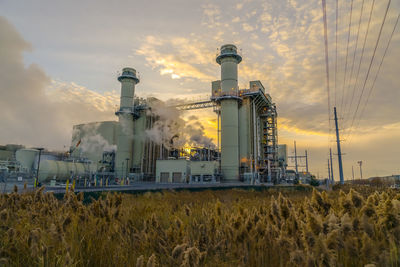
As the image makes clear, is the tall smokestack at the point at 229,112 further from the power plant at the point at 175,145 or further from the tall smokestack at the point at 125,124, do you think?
the tall smokestack at the point at 125,124

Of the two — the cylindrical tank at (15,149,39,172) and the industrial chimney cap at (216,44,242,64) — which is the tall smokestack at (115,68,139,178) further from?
the industrial chimney cap at (216,44,242,64)

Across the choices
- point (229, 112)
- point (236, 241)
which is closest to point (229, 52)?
point (229, 112)

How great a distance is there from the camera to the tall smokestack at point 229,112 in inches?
1767

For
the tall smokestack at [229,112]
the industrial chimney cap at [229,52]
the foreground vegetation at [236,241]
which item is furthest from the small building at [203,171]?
the foreground vegetation at [236,241]

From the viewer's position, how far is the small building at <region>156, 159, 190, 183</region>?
4594 centimetres

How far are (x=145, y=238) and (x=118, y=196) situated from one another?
1.41m

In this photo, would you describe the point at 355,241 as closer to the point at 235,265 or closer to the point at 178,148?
the point at 235,265

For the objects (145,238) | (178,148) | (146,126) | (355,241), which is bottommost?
(145,238)

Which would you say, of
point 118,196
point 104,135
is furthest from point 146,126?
point 118,196

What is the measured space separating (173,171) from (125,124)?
17.7 m

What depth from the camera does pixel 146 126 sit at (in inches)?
2218

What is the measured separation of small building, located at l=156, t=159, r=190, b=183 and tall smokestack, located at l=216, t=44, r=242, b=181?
7500 mm

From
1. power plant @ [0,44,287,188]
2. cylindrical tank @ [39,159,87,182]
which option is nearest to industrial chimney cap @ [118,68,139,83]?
power plant @ [0,44,287,188]

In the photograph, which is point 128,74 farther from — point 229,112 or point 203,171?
point 203,171
